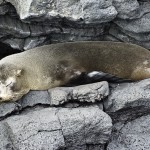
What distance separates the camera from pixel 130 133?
578 cm

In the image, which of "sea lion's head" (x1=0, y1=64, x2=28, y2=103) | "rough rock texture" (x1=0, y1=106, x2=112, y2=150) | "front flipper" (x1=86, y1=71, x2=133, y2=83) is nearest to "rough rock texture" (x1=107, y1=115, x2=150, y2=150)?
"rough rock texture" (x1=0, y1=106, x2=112, y2=150)

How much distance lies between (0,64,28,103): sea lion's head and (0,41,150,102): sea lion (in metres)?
0.03

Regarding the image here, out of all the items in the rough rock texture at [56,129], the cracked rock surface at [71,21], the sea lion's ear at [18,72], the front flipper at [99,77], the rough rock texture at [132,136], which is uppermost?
the cracked rock surface at [71,21]

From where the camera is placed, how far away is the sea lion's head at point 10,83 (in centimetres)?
580

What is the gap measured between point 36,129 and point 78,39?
6.91 feet

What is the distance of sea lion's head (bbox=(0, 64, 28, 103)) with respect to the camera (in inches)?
228

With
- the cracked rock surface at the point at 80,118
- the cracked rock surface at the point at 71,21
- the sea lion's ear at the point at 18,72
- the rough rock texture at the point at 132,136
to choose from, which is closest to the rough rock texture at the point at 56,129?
the cracked rock surface at the point at 80,118

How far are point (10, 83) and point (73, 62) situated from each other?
3.24 feet

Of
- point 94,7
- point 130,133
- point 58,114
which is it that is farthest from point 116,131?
point 94,7

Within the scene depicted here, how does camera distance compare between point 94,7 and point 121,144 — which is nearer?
point 121,144

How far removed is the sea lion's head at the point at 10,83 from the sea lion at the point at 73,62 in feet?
0.11

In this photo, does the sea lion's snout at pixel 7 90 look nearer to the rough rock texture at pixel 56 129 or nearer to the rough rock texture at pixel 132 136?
the rough rock texture at pixel 56 129

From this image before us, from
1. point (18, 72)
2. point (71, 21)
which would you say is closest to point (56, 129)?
point (18, 72)

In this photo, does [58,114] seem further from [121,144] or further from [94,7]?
[94,7]
